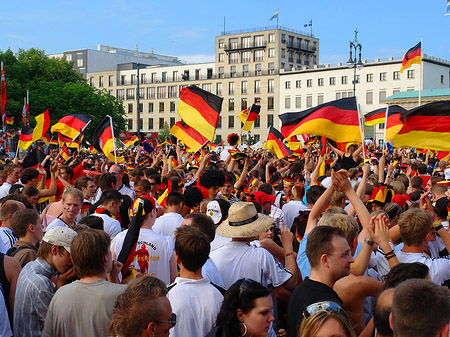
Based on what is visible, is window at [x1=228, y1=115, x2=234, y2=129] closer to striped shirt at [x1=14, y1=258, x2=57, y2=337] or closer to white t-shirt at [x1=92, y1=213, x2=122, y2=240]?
white t-shirt at [x1=92, y1=213, x2=122, y2=240]

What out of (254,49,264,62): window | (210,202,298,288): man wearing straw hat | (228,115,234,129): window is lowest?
(210,202,298,288): man wearing straw hat

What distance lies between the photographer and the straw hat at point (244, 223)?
4.37 metres

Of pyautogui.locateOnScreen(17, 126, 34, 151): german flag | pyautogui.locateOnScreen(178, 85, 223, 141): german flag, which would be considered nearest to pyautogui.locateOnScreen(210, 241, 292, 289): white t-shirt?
pyautogui.locateOnScreen(178, 85, 223, 141): german flag

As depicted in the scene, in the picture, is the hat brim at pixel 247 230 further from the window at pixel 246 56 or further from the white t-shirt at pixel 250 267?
the window at pixel 246 56

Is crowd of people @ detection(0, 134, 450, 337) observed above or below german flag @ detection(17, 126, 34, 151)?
below

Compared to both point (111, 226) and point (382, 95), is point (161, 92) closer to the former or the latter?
point (382, 95)

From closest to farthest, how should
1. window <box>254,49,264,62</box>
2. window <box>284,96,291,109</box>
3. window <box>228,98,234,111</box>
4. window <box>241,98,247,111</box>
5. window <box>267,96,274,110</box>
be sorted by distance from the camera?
window <box>284,96,291,109</box>, window <box>267,96,274,110</box>, window <box>254,49,264,62</box>, window <box>241,98,247,111</box>, window <box>228,98,234,111</box>

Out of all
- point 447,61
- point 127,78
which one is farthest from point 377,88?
point 127,78

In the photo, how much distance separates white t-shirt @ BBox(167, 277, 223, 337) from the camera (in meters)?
3.61

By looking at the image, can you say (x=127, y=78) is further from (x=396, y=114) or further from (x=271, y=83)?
(x=396, y=114)

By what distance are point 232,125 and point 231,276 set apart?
87.9 metres

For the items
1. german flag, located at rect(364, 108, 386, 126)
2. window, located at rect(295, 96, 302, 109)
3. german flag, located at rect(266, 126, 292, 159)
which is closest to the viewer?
german flag, located at rect(364, 108, 386, 126)

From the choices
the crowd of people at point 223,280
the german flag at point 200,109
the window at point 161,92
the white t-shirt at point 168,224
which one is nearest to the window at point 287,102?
the window at point 161,92

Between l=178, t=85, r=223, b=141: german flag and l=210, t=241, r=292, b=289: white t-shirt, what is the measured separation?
690cm
